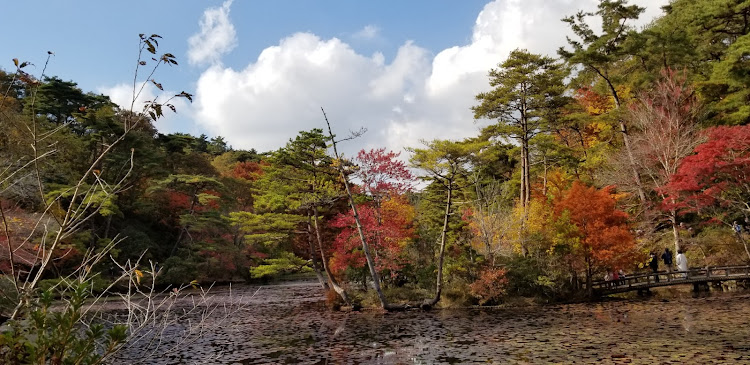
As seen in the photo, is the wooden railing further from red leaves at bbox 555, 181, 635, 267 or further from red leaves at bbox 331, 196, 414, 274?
red leaves at bbox 331, 196, 414, 274

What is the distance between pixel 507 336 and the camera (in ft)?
39.5


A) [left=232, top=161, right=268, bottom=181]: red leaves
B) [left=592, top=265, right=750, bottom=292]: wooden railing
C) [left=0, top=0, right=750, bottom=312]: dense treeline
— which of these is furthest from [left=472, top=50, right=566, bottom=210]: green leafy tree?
[left=232, top=161, right=268, bottom=181]: red leaves

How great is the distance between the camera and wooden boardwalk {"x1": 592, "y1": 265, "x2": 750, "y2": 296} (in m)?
18.3

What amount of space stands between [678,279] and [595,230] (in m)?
4.86

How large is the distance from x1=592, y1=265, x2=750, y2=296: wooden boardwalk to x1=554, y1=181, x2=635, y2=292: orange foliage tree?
138 cm

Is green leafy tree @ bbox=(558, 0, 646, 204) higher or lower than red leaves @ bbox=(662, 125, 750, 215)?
higher

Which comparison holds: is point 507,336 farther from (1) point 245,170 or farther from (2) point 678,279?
(1) point 245,170

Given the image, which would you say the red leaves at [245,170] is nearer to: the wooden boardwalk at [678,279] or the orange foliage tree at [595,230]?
the orange foliage tree at [595,230]

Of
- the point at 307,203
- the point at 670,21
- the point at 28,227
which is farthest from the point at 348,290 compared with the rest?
the point at 670,21

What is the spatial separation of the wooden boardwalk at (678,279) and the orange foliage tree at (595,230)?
1379 mm

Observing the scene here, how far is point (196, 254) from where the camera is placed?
111 feet

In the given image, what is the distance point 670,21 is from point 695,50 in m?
4.13

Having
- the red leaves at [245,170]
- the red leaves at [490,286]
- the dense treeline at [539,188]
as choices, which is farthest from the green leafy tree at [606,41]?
the red leaves at [245,170]

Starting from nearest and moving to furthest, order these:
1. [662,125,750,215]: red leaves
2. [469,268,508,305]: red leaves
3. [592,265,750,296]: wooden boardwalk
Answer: [662,125,750,215]: red leaves < [592,265,750,296]: wooden boardwalk < [469,268,508,305]: red leaves
